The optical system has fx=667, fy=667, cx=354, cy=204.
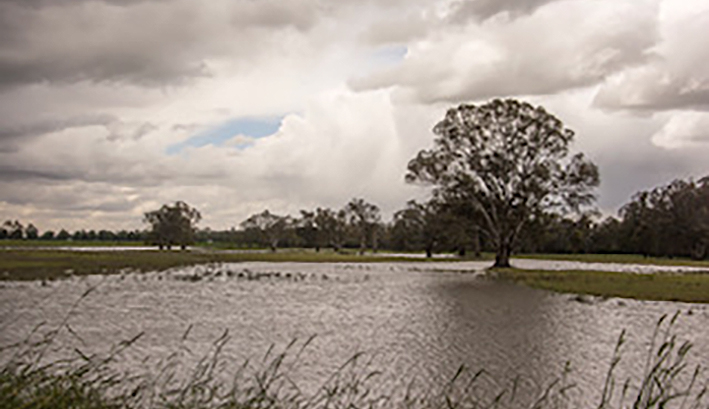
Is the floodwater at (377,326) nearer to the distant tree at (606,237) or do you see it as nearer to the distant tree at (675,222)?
the distant tree at (675,222)

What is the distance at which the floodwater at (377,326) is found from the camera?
56.6 ft

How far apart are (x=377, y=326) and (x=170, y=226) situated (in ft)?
475

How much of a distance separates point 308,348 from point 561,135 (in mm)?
55332

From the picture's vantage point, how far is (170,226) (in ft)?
531

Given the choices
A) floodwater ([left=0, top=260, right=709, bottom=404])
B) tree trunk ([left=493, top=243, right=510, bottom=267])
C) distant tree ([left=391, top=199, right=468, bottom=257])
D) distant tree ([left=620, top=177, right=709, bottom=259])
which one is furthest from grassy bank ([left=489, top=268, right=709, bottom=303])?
distant tree ([left=620, top=177, right=709, bottom=259])

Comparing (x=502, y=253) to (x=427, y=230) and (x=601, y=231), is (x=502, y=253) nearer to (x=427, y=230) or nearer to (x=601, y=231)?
(x=427, y=230)

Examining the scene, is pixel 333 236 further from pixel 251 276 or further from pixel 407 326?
pixel 407 326

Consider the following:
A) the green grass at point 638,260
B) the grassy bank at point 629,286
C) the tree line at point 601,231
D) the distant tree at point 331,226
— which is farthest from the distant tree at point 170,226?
the grassy bank at point 629,286

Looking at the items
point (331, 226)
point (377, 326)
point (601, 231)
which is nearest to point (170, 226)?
point (331, 226)

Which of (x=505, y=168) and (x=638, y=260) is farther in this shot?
(x=638, y=260)

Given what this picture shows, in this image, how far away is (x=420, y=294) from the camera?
128ft

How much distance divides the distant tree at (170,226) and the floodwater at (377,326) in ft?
394

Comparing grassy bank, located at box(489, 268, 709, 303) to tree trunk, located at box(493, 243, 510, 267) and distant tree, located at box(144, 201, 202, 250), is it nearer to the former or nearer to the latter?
tree trunk, located at box(493, 243, 510, 267)

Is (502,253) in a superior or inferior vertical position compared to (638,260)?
superior
